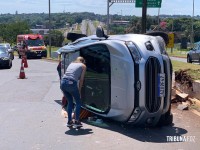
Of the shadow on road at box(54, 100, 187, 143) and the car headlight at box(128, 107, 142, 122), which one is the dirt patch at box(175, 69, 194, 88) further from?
the car headlight at box(128, 107, 142, 122)

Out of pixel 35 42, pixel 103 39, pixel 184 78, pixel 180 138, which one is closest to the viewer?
pixel 180 138

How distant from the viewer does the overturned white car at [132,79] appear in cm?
793

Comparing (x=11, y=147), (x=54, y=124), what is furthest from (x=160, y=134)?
(x=11, y=147)

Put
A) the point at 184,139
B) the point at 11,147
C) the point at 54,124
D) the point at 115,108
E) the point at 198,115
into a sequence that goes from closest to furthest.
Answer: the point at 11,147, the point at 184,139, the point at 115,108, the point at 54,124, the point at 198,115

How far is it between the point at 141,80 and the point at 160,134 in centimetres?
115

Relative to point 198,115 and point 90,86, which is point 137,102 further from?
point 198,115

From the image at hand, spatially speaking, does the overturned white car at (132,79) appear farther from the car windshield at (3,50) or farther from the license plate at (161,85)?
the car windshield at (3,50)

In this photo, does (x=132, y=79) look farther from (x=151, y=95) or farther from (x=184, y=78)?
(x=184, y=78)

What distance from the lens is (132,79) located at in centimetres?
792

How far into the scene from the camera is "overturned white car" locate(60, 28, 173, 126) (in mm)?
7934

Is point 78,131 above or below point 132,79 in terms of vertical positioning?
below

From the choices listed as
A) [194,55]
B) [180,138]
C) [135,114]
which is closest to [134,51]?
[135,114]

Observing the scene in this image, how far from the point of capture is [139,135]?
8000mm

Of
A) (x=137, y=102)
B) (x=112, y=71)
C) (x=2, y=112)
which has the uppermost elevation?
(x=112, y=71)
